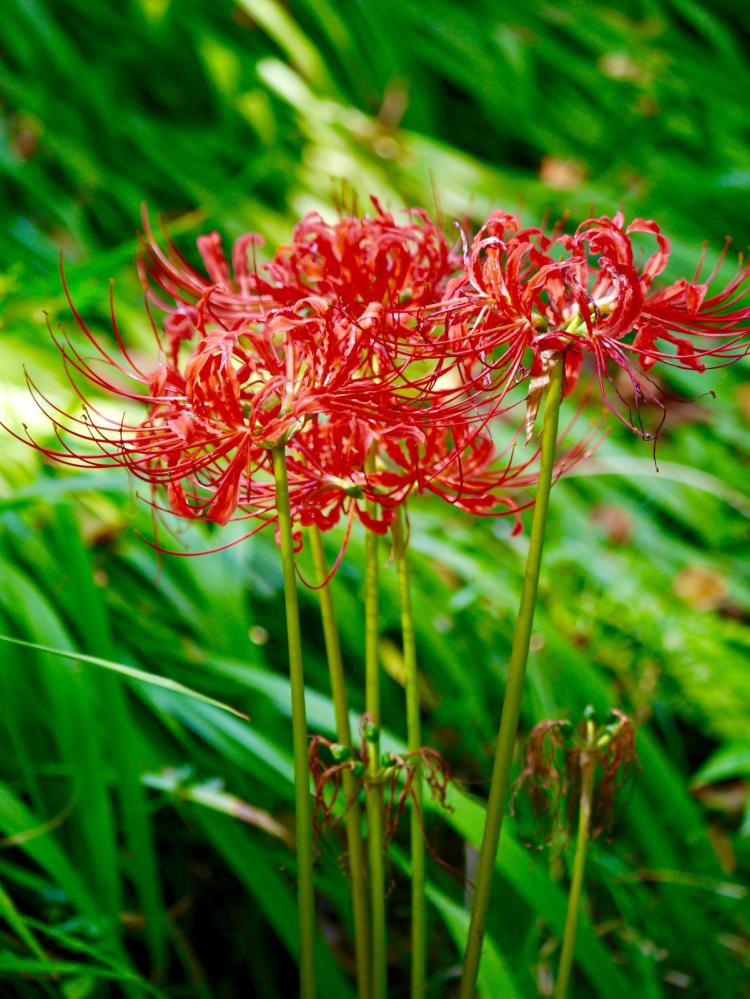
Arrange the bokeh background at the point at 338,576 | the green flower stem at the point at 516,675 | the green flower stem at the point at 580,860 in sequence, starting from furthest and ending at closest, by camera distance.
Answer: the bokeh background at the point at 338,576
the green flower stem at the point at 580,860
the green flower stem at the point at 516,675

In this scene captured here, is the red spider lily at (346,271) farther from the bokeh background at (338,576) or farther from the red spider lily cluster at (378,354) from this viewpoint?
the bokeh background at (338,576)

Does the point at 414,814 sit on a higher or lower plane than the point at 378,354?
lower

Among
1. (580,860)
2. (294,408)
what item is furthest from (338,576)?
(294,408)

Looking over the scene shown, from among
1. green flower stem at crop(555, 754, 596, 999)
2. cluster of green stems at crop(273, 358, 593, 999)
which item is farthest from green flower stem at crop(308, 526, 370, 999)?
green flower stem at crop(555, 754, 596, 999)

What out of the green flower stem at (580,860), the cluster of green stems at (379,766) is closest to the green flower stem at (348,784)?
the cluster of green stems at (379,766)

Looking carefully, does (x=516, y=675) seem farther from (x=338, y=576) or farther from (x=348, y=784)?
(x=338, y=576)

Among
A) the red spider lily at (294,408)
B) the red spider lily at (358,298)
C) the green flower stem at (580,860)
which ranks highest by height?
the red spider lily at (358,298)
